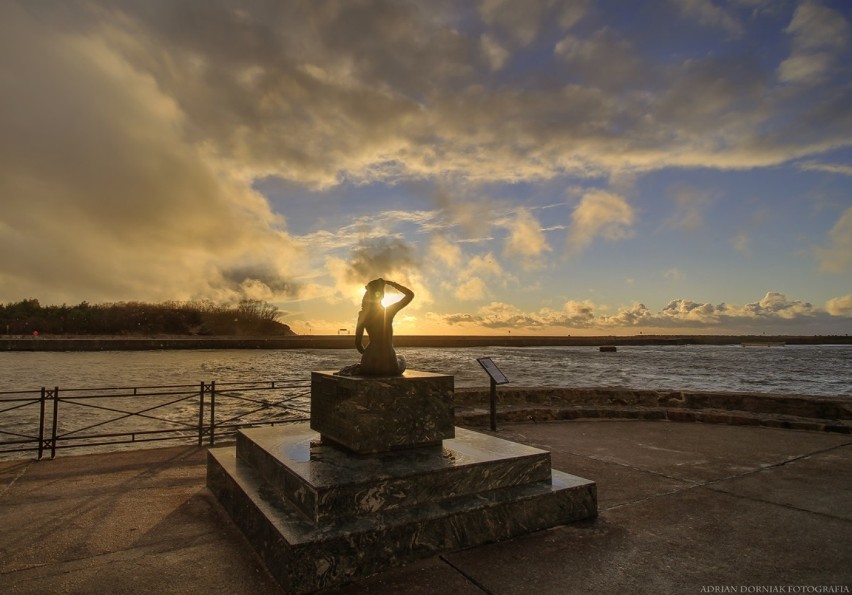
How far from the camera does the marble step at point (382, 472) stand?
3504 millimetres


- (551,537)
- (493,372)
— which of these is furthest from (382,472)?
(493,372)

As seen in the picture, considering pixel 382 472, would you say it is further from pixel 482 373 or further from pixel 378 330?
pixel 482 373

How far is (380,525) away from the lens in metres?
3.38

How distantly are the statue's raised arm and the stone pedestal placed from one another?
0.32m

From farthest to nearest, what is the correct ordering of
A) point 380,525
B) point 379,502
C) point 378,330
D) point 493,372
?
1. point 493,372
2. point 378,330
3. point 379,502
4. point 380,525

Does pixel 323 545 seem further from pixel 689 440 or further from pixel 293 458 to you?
pixel 689 440

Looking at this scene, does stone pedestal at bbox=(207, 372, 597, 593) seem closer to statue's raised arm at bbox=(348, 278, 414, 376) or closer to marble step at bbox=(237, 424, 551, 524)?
marble step at bbox=(237, 424, 551, 524)

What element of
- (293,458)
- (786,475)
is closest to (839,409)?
(786,475)

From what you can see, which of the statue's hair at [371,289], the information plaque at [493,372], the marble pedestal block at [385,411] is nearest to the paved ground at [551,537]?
the marble pedestal block at [385,411]

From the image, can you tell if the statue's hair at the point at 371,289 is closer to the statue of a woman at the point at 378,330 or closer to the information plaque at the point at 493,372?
the statue of a woman at the point at 378,330

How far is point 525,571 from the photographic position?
3.22m

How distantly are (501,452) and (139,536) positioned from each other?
3.08 metres

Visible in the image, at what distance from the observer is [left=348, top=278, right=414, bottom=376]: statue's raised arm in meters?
4.54

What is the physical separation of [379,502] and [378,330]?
1.69m
